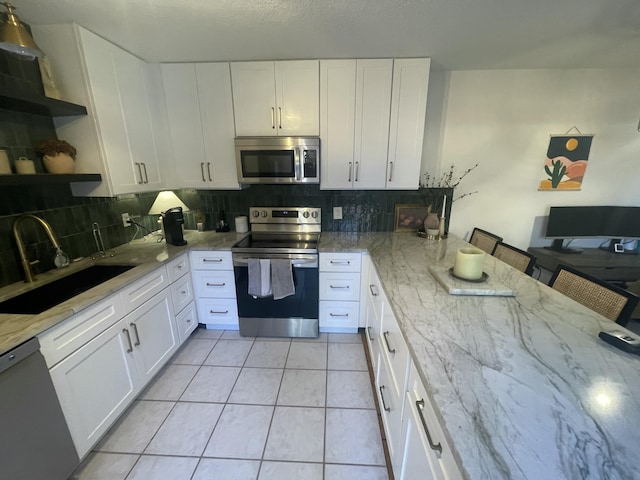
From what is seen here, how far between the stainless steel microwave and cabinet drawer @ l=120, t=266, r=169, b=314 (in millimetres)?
1073

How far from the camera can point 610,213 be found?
253cm

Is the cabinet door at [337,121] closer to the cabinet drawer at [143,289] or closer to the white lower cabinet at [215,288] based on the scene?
the white lower cabinet at [215,288]

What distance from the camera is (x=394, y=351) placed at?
48.6 inches

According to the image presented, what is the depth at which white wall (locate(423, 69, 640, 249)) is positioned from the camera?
2.40m

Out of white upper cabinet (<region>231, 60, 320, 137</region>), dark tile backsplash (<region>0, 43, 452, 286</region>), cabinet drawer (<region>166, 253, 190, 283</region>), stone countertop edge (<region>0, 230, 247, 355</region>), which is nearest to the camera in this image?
stone countertop edge (<region>0, 230, 247, 355</region>)

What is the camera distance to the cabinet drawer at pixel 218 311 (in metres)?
2.44

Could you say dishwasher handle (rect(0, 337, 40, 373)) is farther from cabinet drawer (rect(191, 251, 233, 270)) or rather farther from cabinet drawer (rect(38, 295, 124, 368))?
cabinet drawer (rect(191, 251, 233, 270))

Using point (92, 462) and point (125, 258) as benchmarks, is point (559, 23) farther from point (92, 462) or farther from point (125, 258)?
point (92, 462)

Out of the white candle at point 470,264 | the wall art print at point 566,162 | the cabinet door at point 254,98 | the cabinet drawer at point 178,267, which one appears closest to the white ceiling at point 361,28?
the cabinet door at point 254,98

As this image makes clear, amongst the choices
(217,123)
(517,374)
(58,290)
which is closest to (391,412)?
(517,374)

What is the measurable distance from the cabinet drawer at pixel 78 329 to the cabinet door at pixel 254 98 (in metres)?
1.66

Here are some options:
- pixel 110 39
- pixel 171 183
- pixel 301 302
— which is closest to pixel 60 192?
pixel 171 183

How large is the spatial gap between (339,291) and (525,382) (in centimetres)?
165

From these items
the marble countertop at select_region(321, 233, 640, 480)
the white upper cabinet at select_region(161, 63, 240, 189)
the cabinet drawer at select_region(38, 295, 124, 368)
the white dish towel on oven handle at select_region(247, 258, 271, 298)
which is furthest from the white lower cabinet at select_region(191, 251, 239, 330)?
the marble countertop at select_region(321, 233, 640, 480)
